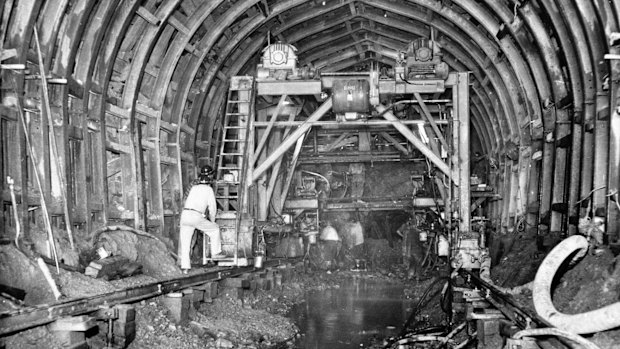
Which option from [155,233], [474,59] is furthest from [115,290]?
[474,59]

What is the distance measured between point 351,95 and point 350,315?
3.52 metres

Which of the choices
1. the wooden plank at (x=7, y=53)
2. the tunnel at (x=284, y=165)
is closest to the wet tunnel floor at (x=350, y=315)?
the tunnel at (x=284, y=165)

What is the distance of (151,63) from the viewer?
10586 millimetres

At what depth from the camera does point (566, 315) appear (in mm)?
5695

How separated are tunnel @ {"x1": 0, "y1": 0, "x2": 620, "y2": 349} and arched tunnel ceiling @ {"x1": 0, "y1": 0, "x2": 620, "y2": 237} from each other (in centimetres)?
4

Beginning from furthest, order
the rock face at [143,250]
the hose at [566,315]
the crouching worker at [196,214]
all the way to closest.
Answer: the crouching worker at [196,214] → the rock face at [143,250] → the hose at [566,315]

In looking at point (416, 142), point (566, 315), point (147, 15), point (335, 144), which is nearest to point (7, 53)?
point (147, 15)

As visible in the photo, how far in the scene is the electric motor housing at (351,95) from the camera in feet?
35.0

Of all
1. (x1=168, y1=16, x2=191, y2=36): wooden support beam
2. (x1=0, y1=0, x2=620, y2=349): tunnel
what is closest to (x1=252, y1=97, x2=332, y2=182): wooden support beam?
(x1=0, y1=0, x2=620, y2=349): tunnel

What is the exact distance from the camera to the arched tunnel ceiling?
778 centimetres

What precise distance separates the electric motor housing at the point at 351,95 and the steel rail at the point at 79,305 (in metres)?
3.74

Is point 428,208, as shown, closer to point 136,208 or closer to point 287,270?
point 287,270

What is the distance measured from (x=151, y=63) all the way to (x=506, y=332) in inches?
274

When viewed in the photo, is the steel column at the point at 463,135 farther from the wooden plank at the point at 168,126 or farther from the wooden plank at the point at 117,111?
the wooden plank at the point at 117,111
